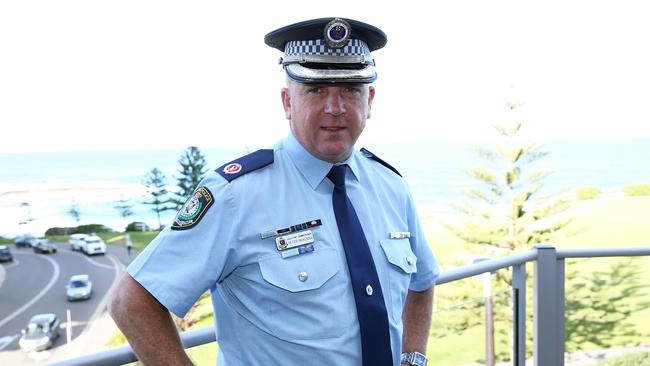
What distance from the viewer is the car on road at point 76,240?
46.5 m

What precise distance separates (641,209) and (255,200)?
1711 inches

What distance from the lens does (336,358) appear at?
3.73 feet

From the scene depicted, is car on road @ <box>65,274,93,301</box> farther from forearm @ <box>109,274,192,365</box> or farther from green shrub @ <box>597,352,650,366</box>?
forearm @ <box>109,274,192,365</box>

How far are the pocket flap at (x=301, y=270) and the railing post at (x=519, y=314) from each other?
110 cm

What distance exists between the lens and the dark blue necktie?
1.16 metres

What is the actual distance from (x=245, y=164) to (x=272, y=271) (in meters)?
0.20

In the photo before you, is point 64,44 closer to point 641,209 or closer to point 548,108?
point 548,108

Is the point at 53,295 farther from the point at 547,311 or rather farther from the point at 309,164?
the point at 309,164

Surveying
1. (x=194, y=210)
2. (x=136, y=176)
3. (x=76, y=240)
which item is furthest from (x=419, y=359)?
(x=136, y=176)

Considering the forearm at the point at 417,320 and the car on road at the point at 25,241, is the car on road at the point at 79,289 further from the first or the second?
the forearm at the point at 417,320

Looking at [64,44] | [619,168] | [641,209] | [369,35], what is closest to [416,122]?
[641,209]

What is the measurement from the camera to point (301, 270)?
1134 millimetres

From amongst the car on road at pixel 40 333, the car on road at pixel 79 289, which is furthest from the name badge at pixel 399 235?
the car on road at pixel 79 289

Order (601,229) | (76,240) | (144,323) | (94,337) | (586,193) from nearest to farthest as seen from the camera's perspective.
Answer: (144,323), (94,337), (601,229), (586,193), (76,240)
